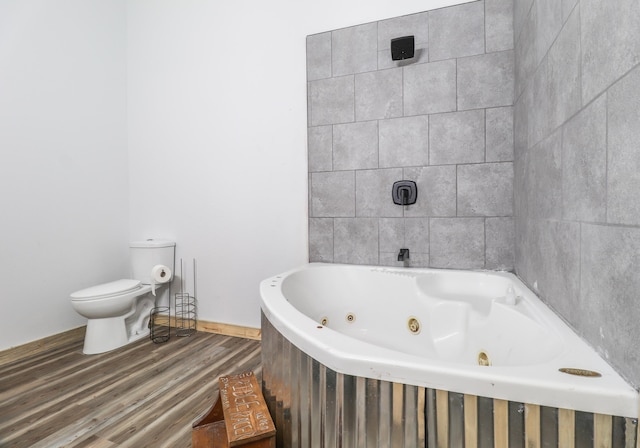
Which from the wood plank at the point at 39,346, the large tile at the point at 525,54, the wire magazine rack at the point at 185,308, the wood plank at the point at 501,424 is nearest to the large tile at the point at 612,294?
the wood plank at the point at 501,424

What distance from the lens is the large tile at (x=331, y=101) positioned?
2137 mm

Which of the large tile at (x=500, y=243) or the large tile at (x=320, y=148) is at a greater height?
the large tile at (x=320, y=148)

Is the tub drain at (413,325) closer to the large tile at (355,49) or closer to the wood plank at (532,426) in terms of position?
the wood plank at (532,426)

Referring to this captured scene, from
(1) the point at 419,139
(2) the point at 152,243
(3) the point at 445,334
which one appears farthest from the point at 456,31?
(2) the point at 152,243

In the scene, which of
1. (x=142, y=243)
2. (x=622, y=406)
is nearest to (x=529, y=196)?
(x=622, y=406)

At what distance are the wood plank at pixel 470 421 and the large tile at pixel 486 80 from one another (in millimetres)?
1671

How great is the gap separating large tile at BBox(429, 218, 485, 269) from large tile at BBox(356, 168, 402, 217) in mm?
264

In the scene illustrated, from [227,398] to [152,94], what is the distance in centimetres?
263

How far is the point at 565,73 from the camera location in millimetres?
969

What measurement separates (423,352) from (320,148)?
1421mm

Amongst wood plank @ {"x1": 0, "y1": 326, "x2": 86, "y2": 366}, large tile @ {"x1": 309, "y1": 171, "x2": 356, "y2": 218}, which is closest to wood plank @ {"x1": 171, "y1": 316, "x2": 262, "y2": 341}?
wood plank @ {"x1": 0, "y1": 326, "x2": 86, "y2": 366}

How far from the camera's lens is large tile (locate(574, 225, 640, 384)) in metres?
0.62

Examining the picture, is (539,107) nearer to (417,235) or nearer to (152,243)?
(417,235)

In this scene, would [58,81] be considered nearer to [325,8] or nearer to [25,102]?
[25,102]
